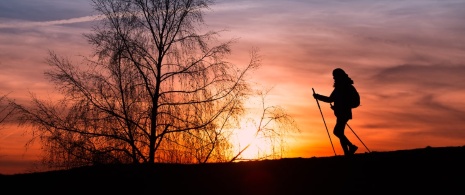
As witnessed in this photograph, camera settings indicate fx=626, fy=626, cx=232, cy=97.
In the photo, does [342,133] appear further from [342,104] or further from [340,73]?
[340,73]

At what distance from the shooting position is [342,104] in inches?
527

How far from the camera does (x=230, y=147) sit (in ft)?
70.0

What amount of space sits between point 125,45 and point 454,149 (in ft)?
41.5

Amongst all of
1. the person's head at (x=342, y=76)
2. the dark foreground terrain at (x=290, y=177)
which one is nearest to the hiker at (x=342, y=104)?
Answer: the person's head at (x=342, y=76)

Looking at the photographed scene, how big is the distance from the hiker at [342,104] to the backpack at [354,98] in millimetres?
47

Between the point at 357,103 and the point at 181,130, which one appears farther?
the point at 181,130

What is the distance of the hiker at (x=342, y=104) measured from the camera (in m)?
13.4

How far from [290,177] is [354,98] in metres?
2.99

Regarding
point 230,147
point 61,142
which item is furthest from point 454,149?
point 61,142

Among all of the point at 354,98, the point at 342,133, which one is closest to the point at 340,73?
the point at 354,98

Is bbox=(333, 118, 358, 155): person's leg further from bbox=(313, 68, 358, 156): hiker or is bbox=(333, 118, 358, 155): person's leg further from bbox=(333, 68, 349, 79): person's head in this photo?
bbox=(333, 68, 349, 79): person's head

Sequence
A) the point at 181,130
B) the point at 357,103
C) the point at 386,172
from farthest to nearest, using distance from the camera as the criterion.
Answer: the point at 181,130
the point at 357,103
the point at 386,172

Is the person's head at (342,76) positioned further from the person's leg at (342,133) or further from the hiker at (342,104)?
the person's leg at (342,133)

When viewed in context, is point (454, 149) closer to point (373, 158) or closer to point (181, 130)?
point (373, 158)
